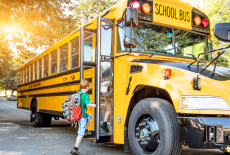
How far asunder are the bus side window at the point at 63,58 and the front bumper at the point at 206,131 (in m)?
3.85

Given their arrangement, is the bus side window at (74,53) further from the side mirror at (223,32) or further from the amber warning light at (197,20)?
the side mirror at (223,32)

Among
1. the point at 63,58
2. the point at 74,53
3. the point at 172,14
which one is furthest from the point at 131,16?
the point at 63,58

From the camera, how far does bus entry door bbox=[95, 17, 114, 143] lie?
13.3ft

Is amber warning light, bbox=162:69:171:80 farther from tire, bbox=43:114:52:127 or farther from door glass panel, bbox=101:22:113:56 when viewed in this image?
tire, bbox=43:114:52:127

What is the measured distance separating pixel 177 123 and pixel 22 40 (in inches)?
449

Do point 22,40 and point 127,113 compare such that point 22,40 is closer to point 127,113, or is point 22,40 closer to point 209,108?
point 127,113

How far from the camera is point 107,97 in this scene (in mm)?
4465

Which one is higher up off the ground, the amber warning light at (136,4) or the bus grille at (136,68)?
the amber warning light at (136,4)

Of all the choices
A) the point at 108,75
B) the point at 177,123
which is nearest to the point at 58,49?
the point at 108,75

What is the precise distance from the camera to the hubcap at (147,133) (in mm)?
3171

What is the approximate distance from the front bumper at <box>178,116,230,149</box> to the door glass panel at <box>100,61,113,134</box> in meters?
1.55

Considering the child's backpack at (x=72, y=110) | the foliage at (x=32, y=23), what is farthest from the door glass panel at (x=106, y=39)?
the foliage at (x=32, y=23)

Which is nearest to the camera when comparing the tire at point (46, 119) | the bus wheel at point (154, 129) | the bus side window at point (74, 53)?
the bus wheel at point (154, 129)

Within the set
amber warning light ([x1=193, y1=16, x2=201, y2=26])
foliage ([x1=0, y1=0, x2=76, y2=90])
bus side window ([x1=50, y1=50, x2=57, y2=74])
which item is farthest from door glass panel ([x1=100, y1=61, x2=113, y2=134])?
foliage ([x1=0, y1=0, x2=76, y2=90])
